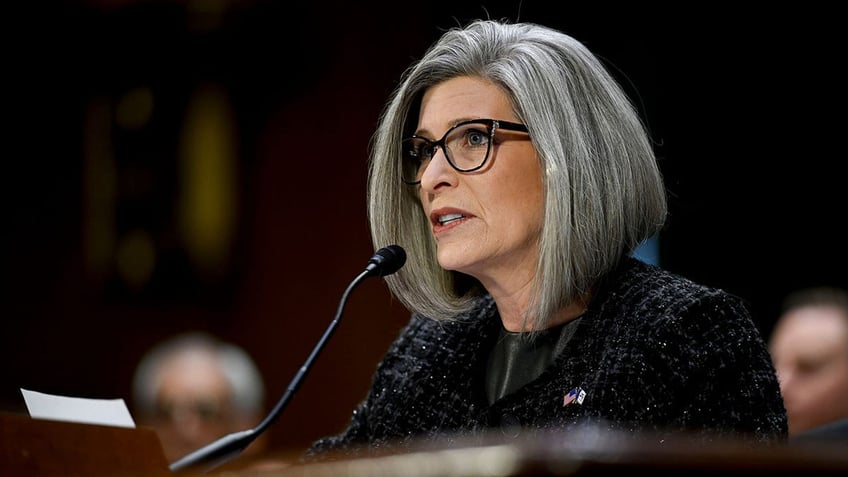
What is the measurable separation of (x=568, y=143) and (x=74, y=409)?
2.93ft

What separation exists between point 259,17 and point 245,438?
3594 millimetres

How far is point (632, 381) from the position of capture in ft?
5.57

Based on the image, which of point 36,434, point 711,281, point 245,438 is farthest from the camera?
point 711,281

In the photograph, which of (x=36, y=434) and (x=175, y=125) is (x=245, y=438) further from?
(x=175, y=125)

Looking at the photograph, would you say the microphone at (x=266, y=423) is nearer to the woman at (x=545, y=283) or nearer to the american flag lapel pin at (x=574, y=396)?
the woman at (x=545, y=283)

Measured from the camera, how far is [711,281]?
4031 mm

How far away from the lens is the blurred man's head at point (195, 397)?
3703mm

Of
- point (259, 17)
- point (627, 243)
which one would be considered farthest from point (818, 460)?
point (259, 17)

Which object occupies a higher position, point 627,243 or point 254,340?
point 627,243

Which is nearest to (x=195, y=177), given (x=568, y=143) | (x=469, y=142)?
(x=469, y=142)

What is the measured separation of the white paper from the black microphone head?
20.9 inches

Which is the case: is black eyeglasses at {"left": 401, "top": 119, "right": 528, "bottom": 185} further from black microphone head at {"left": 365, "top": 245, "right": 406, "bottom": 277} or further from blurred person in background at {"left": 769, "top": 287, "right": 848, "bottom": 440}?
blurred person in background at {"left": 769, "top": 287, "right": 848, "bottom": 440}

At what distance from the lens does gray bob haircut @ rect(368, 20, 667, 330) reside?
185cm

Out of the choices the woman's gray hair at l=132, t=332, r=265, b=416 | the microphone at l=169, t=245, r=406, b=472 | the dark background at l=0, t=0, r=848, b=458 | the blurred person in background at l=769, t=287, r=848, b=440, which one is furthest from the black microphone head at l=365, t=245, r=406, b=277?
the dark background at l=0, t=0, r=848, b=458
